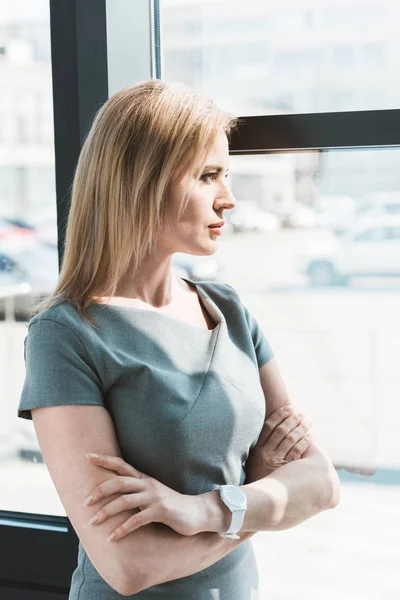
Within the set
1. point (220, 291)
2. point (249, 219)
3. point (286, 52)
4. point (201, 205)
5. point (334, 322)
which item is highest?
point (286, 52)

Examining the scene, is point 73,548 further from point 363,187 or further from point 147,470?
point 363,187

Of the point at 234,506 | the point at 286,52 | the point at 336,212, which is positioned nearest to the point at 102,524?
the point at 234,506

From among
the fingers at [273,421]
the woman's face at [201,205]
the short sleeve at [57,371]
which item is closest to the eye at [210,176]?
the woman's face at [201,205]

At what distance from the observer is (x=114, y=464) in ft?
4.18

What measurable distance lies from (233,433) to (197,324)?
9.7 inches

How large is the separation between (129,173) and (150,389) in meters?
0.40

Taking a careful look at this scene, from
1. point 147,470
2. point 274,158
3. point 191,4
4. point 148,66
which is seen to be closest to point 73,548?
point 147,470

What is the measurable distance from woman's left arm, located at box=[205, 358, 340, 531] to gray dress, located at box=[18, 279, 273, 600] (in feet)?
0.24

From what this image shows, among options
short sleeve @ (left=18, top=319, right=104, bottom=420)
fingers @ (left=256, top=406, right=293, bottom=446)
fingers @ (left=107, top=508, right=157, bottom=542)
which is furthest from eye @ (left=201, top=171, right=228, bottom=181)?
fingers @ (left=107, top=508, right=157, bottom=542)

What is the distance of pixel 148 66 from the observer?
1.89m

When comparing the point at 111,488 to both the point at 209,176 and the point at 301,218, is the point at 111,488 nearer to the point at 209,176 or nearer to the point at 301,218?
the point at 209,176

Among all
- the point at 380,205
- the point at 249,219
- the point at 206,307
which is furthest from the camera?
the point at 249,219

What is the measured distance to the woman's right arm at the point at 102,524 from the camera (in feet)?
4.09

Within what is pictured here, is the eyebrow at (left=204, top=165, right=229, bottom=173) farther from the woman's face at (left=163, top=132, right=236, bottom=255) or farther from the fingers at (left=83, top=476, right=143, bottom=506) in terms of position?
the fingers at (left=83, top=476, right=143, bottom=506)
